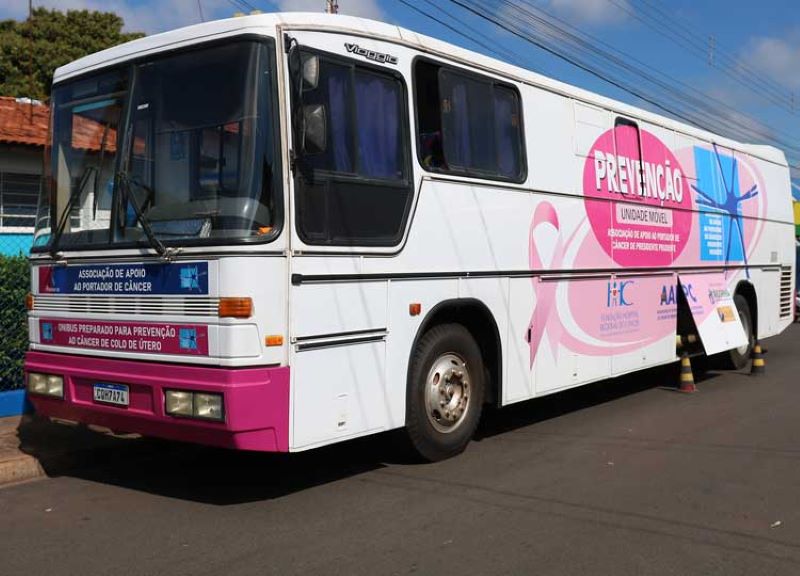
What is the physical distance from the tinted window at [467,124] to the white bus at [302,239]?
2 cm

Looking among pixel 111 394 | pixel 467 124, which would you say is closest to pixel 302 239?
pixel 111 394

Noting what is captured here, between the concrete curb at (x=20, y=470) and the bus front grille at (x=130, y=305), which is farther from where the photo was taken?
the concrete curb at (x=20, y=470)

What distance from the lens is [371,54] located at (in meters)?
6.17

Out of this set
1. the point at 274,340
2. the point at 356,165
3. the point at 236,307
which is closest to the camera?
the point at 236,307

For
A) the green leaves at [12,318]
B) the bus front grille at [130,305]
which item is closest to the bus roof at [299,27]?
the bus front grille at [130,305]

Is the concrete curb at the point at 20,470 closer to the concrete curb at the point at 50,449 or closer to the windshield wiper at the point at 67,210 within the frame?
the concrete curb at the point at 50,449

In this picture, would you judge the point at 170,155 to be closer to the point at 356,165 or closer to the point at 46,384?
the point at 356,165

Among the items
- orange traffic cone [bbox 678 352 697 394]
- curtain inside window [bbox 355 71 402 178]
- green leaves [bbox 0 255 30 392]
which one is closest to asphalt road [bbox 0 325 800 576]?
green leaves [bbox 0 255 30 392]

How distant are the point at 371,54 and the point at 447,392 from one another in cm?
279

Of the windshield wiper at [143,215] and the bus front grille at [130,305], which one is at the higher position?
the windshield wiper at [143,215]

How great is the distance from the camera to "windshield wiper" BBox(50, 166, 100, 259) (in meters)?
6.30

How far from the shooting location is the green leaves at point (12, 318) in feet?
27.4

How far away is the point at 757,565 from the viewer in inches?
184

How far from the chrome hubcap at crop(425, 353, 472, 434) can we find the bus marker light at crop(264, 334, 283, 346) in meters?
1.66
